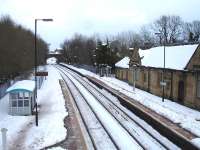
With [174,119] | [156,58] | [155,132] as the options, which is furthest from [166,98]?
[155,132]

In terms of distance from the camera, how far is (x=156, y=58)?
43.7 metres

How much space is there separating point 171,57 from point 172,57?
346mm

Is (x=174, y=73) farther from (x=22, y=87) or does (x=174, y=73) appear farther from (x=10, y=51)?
(x=10, y=51)

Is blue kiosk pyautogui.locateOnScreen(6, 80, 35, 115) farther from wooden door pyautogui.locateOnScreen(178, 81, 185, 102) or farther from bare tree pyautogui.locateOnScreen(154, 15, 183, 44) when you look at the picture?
bare tree pyautogui.locateOnScreen(154, 15, 183, 44)

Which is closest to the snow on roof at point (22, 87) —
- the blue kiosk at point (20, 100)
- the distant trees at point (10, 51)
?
the blue kiosk at point (20, 100)

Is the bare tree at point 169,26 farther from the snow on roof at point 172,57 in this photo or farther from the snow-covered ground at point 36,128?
the snow-covered ground at point 36,128

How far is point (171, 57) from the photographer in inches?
1531

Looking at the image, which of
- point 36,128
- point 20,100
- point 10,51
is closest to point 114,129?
point 36,128

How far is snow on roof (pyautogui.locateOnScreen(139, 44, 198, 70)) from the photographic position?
34.8 m

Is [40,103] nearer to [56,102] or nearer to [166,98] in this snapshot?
[56,102]

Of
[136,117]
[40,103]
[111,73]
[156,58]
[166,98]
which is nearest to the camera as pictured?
[136,117]

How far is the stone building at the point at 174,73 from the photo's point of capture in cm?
3145

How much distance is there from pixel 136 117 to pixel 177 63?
10.0m

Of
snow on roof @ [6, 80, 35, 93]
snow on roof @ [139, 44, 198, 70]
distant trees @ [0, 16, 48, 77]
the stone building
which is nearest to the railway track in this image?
snow on roof @ [6, 80, 35, 93]
